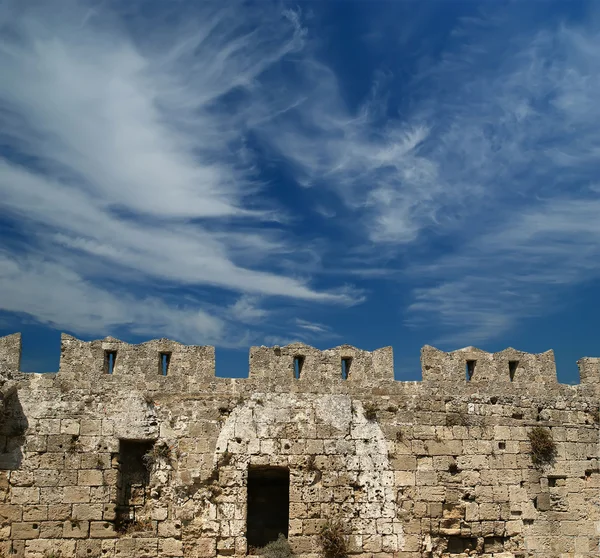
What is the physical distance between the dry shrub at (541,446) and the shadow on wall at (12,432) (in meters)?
10.1

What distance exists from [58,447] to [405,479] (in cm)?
666

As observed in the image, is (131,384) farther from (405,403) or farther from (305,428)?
(405,403)

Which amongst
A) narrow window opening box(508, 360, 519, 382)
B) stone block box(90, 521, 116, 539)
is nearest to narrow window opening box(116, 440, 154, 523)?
stone block box(90, 521, 116, 539)

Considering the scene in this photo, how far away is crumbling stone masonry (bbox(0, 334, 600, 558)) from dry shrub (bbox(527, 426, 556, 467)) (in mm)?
85

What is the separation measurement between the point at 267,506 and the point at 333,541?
6.46 feet

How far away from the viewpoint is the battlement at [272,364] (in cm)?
1316

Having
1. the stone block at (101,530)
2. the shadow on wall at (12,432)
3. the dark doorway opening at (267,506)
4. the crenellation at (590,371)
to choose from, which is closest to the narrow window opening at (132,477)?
the stone block at (101,530)

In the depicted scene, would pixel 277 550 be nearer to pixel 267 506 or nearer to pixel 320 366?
pixel 267 506

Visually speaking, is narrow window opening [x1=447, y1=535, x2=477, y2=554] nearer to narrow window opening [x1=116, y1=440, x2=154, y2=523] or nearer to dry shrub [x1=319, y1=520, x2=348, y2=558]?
dry shrub [x1=319, y1=520, x2=348, y2=558]

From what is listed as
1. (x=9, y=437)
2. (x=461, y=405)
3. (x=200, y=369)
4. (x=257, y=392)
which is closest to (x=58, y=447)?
(x=9, y=437)

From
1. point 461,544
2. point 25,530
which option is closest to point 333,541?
point 461,544

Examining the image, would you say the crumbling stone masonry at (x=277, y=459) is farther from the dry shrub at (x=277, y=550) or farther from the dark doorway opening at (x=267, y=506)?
the dry shrub at (x=277, y=550)

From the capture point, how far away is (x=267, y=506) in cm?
1407

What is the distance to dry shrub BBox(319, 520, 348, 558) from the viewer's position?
494 inches
